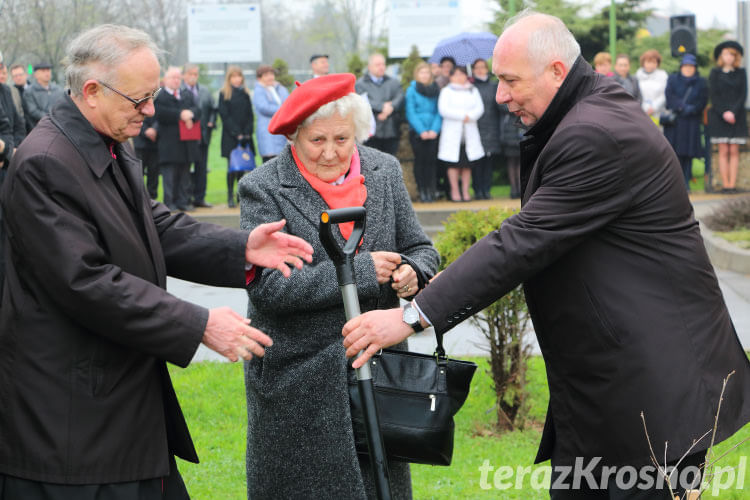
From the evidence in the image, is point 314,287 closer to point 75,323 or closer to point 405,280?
point 405,280

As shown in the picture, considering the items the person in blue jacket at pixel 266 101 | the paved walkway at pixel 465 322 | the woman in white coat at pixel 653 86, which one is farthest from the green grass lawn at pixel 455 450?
the woman in white coat at pixel 653 86

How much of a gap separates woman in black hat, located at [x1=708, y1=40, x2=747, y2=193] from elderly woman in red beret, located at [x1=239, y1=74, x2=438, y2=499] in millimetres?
14112

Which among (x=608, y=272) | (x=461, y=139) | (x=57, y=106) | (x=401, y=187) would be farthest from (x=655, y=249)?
(x=461, y=139)

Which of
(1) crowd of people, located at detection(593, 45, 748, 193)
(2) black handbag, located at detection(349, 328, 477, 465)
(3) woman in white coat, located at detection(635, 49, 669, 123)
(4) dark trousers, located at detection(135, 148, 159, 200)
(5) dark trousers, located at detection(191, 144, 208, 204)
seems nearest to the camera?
(2) black handbag, located at detection(349, 328, 477, 465)

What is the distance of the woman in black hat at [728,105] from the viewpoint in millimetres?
16688

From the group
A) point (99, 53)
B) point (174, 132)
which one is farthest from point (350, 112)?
point (174, 132)

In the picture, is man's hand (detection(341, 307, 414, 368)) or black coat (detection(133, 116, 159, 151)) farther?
black coat (detection(133, 116, 159, 151))

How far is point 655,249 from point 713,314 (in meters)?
0.33

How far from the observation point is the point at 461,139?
16.4 metres

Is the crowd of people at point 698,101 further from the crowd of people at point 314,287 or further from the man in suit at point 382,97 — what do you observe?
the crowd of people at point 314,287

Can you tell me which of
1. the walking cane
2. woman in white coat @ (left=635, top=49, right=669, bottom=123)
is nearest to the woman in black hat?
woman in white coat @ (left=635, top=49, right=669, bottom=123)

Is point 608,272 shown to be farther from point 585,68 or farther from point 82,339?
point 82,339

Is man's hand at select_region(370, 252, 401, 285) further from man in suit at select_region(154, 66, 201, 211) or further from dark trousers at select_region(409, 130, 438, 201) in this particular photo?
dark trousers at select_region(409, 130, 438, 201)

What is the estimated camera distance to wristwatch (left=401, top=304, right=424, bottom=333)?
11.3 ft
